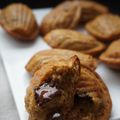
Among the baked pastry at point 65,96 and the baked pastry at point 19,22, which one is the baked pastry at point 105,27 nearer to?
the baked pastry at point 19,22

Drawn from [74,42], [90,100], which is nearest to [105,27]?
[74,42]

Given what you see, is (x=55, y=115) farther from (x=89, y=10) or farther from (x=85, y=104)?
(x=89, y=10)

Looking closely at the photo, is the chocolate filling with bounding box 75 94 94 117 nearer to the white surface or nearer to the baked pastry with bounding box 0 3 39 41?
the white surface

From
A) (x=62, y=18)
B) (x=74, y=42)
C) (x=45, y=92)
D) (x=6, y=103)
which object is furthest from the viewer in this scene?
(x=62, y=18)

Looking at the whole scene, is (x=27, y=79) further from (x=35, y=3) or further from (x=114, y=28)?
(x=35, y=3)

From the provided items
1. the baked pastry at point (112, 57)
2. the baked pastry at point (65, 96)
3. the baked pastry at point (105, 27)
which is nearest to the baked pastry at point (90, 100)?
the baked pastry at point (65, 96)
